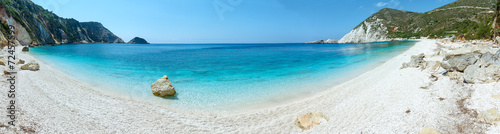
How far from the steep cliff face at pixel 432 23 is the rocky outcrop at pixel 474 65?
41.8 meters

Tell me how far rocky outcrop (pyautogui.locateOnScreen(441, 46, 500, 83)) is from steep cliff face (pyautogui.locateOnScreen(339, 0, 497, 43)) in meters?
41.8

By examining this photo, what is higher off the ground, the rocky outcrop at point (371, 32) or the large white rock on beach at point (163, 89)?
the rocky outcrop at point (371, 32)

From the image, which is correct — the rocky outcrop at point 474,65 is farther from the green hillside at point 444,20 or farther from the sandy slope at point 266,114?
the green hillside at point 444,20

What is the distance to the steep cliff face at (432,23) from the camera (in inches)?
2752

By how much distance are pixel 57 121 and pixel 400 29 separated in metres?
174

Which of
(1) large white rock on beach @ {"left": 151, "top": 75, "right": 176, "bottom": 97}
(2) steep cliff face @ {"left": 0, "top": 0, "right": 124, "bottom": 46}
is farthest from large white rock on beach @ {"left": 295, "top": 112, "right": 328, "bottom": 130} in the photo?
(2) steep cliff face @ {"left": 0, "top": 0, "right": 124, "bottom": 46}

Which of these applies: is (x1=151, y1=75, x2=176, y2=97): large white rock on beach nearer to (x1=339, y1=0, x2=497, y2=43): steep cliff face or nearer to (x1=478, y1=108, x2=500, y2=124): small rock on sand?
(x1=478, y1=108, x2=500, y2=124): small rock on sand

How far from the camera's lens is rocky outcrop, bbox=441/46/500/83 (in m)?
8.16

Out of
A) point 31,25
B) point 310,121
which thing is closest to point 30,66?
point 310,121

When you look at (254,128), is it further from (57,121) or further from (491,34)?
(491,34)

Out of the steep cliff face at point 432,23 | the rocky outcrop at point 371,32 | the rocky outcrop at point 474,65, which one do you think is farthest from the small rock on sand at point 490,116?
the rocky outcrop at point 371,32

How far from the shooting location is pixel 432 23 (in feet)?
346

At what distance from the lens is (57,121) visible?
21.8 feet

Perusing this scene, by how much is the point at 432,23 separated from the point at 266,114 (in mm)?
145159
